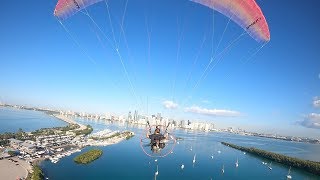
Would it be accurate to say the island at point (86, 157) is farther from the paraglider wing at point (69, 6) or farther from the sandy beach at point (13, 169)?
the paraglider wing at point (69, 6)

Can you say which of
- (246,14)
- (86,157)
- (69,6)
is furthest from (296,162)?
(69,6)

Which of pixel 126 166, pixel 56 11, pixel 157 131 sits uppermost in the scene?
pixel 56 11

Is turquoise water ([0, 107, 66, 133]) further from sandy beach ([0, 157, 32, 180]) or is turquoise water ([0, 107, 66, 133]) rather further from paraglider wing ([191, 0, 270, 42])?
paraglider wing ([191, 0, 270, 42])

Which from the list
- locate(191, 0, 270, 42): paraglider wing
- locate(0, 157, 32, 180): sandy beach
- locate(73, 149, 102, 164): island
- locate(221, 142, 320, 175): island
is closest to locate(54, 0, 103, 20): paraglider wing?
locate(191, 0, 270, 42): paraglider wing

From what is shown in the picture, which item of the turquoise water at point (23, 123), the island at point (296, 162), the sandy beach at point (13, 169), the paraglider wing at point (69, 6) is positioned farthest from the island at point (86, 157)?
the turquoise water at point (23, 123)

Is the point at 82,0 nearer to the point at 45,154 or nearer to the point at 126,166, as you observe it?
the point at 126,166

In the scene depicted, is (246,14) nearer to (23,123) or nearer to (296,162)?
(296,162)

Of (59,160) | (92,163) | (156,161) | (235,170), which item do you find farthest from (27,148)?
(235,170)
